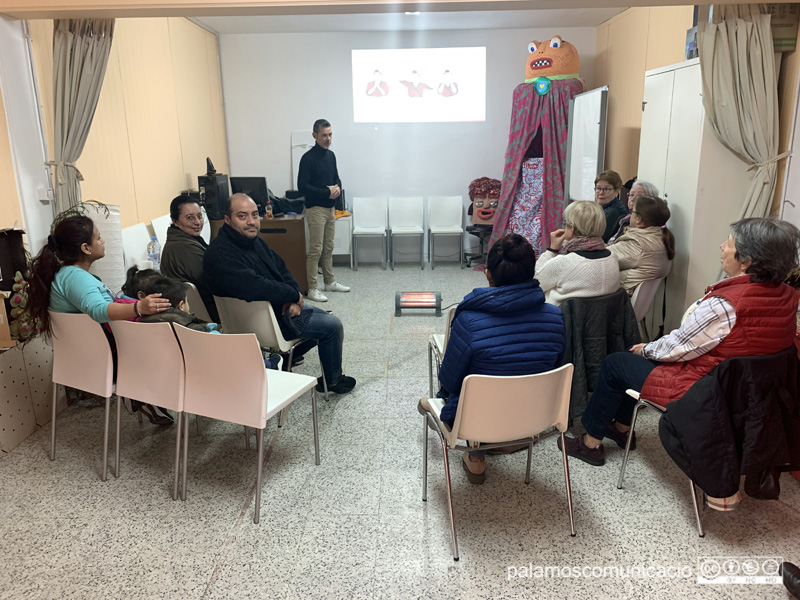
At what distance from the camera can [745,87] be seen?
310 cm

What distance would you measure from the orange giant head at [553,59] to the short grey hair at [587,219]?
3.45m

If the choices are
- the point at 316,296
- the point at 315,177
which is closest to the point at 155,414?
the point at 316,296

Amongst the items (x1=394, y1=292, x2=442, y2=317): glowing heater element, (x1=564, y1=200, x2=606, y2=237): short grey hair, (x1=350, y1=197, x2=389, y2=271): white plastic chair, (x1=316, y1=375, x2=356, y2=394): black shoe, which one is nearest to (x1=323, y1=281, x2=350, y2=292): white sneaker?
(x1=394, y1=292, x2=442, y2=317): glowing heater element

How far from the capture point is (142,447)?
284cm

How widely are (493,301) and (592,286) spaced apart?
822 millimetres

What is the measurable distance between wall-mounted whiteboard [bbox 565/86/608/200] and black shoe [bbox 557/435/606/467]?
2875 millimetres

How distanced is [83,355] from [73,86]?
5.70 ft

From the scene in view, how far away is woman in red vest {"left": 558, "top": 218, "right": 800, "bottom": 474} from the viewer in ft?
6.63

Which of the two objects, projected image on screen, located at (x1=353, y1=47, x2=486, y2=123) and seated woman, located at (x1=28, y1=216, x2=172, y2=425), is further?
projected image on screen, located at (x1=353, y1=47, x2=486, y2=123)

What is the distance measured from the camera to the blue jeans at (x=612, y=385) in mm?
2375

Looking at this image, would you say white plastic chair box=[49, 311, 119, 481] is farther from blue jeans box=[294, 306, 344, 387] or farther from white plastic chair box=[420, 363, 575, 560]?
white plastic chair box=[420, 363, 575, 560]

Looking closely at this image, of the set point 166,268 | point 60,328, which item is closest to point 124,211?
point 166,268

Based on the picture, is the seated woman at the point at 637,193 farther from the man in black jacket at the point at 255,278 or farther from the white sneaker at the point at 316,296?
the white sneaker at the point at 316,296

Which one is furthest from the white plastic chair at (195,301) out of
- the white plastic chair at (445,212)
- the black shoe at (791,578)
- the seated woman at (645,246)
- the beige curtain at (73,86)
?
the white plastic chair at (445,212)
